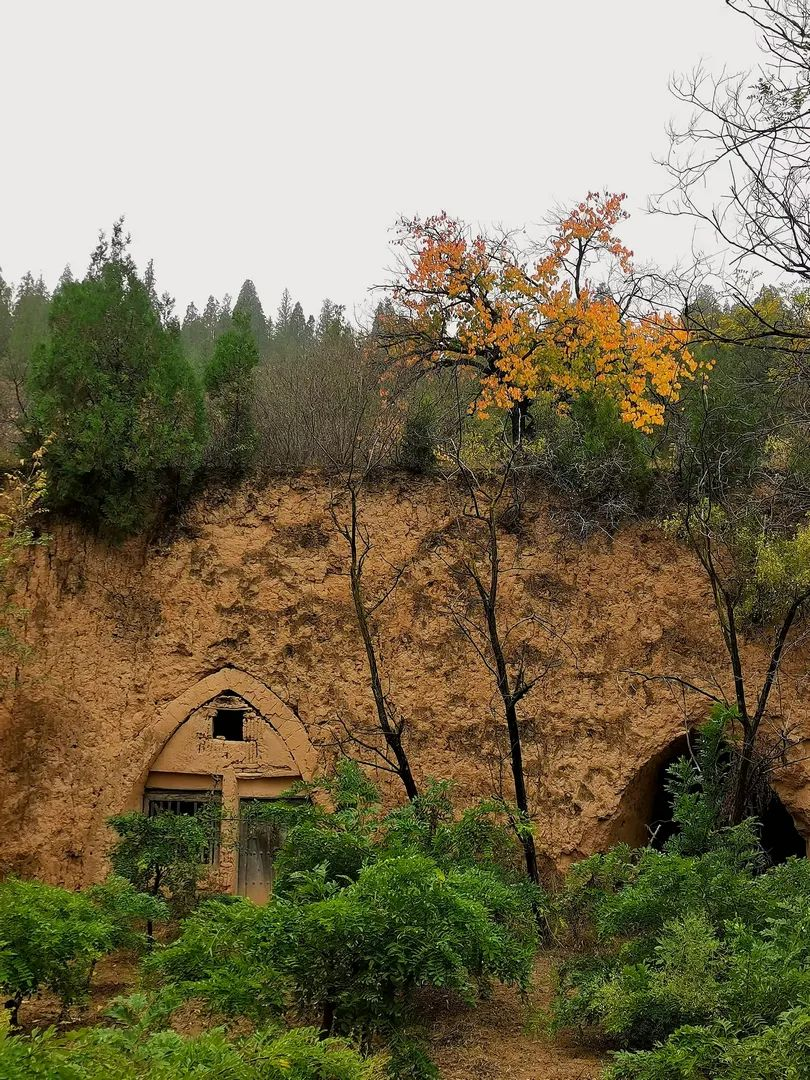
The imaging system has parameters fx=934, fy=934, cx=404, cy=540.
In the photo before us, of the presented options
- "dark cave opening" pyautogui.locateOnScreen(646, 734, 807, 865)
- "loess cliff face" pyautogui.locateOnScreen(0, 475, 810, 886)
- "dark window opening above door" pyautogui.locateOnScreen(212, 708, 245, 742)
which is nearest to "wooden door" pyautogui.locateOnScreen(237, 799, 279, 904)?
"dark window opening above door" pyautogui.locateOnScreen(212, 708, 245, 742)

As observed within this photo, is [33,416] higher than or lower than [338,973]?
higher

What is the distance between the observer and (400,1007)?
5.61m

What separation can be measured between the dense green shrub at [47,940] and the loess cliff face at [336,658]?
3.98 metres

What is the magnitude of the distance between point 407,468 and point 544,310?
311cm

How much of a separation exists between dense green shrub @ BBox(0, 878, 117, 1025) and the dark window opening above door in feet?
14.1

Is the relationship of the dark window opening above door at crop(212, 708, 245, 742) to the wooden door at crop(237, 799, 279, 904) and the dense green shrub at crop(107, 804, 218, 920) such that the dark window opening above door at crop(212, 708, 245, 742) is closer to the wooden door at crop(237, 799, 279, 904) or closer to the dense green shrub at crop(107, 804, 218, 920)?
the wooden door at crop(237, 799, 279, 904)

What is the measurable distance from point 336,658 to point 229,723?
148 centimetres

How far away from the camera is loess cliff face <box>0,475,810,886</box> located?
1056 cm

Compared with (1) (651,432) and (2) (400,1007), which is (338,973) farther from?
(1) (651,432)

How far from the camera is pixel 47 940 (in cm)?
601

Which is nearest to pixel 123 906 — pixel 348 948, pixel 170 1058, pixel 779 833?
pixel 348 948

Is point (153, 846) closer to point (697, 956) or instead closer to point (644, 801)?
point (697, 956)

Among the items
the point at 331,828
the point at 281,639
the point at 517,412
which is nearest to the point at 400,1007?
the point at 331,828

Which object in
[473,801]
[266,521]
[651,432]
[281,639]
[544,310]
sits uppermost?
[544,310]
